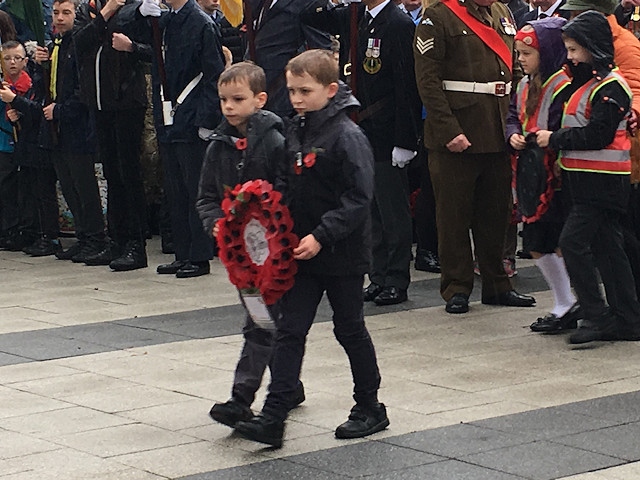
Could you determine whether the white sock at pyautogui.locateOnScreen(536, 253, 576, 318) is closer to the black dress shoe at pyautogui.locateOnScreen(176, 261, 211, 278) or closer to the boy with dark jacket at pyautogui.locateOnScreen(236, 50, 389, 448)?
the boy with dark jacket at pyautogui.locateOnScreen(236, 50, 389, 448)

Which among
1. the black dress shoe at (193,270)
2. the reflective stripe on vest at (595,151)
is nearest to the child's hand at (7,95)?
the black dress shoe at (193,270)

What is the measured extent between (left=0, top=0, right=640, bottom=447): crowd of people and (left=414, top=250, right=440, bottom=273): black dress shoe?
0.02 m

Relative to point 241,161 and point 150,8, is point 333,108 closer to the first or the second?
point 241,161

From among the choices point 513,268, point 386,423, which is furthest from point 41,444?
point 513,268

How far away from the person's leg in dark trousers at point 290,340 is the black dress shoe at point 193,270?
5036mm

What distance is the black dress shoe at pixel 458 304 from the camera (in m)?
9.17

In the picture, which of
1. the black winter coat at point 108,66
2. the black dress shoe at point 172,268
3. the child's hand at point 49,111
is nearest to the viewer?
the black dress shoe at point 172,268

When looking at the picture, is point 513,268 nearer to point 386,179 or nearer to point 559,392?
A: point 386,179

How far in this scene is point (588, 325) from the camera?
804 cm

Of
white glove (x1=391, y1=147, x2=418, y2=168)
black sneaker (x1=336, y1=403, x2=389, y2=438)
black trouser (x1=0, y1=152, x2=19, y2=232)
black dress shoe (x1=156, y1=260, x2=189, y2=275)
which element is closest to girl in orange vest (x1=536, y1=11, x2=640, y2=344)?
white glove (x1=391, y1=147, x2=418, y2=168)

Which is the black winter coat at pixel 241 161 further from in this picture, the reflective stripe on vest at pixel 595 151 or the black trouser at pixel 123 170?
the black trouser at pixel 123 170

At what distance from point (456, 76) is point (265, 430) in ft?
12.7

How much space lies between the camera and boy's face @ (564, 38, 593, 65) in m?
7.98

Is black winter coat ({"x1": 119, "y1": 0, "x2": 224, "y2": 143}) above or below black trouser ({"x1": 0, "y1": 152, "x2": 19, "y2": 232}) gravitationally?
above
